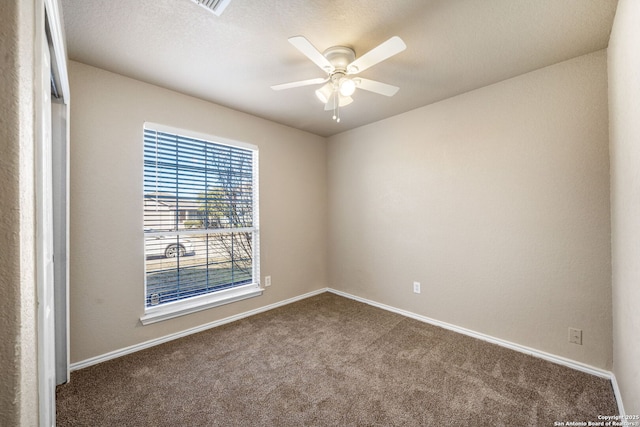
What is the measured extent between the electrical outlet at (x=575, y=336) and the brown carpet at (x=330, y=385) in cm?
22

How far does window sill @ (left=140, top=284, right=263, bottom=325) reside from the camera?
7.91 ft

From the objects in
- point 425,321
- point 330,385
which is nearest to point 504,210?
point 425,321

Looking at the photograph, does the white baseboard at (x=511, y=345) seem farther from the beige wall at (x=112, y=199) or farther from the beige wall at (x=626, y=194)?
the beige wall at (x=112, y=199)

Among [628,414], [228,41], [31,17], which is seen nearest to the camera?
[31,17]

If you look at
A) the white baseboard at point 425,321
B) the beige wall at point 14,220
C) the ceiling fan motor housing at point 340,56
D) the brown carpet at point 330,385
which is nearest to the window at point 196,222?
the white baseboard at point 425,321

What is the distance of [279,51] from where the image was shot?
6.30 feet

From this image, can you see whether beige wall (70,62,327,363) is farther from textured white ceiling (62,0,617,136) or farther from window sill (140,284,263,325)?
textured white ceiling (62,0,617,136)

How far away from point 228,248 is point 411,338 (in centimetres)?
213

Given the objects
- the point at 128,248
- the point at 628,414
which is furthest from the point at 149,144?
the point at 628,414

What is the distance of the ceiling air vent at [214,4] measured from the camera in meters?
1.46

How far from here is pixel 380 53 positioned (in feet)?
5.20

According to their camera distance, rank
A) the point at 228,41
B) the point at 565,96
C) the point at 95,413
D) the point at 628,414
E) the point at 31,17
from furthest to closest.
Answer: the point at 565,96, the point at 228,41, the point at 95,413, the point at 628,414, the point at 31,17

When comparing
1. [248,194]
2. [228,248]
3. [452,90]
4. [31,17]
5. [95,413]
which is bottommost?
[95,413]

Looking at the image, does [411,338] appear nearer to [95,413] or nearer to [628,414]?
[628,414]
